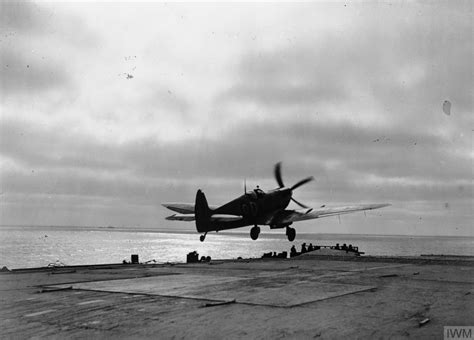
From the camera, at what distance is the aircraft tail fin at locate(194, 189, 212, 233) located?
32156mm

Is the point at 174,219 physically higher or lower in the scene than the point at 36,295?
higher

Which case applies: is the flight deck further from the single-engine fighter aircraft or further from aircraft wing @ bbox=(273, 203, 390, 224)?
aircraft wing @ bbox=(273, 203, 390, 224)

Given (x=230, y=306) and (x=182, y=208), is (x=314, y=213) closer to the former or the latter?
(x=182, y=208)

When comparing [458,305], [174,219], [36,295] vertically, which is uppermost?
[174,219]

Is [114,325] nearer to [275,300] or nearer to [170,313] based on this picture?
[170,313]

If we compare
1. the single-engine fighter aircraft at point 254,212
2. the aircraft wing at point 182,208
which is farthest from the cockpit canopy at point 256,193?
the aircraft wing at point 182,208

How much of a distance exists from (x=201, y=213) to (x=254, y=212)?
3.53 m

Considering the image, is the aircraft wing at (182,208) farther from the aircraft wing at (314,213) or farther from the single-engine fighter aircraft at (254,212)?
the aircraft wing at (314,213)

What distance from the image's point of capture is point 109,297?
66.2 ft

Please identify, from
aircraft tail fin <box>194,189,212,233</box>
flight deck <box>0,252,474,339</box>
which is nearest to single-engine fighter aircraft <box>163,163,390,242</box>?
aircraft tail fin <box>194,189,212,233</box>

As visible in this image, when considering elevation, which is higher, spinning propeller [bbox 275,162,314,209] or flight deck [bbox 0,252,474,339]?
spinning propeller [bbox 275,162,314,209]

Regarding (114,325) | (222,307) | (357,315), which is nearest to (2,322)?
(114,325)

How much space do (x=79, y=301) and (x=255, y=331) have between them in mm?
8494

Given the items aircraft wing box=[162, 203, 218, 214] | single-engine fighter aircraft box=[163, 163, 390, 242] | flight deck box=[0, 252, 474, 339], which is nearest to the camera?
flight deck box=[0, 252, 474, 339]
